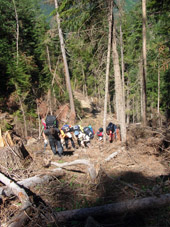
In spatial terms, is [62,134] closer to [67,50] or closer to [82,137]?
[82,137]

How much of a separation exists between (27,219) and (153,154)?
563cm

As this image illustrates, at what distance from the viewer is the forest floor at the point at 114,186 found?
3.22 metres

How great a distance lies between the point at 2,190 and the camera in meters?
3.94

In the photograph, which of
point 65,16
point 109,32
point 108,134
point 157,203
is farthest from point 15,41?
point 157,203

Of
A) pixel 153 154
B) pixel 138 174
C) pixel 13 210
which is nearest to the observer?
pixel 13 210

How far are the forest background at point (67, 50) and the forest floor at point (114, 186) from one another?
4246 mm

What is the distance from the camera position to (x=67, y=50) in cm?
1666

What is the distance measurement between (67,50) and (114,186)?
14934mm

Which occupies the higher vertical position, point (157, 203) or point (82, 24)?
point (82, 24)

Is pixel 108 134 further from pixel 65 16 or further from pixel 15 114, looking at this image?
pixel 15 114

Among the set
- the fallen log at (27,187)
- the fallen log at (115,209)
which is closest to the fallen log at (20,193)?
the fallen log at (27,187)

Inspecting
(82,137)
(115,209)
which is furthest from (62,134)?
(115,209)

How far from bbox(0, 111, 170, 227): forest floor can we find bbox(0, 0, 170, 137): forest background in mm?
4246

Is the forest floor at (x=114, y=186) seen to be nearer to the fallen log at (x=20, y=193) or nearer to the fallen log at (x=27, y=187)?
the fallen log at (x=27, y=187)
